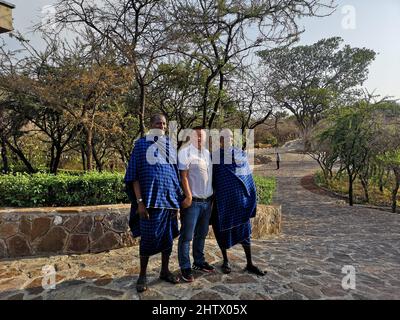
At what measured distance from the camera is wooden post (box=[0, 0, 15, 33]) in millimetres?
3590

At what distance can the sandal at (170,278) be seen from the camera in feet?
10.7

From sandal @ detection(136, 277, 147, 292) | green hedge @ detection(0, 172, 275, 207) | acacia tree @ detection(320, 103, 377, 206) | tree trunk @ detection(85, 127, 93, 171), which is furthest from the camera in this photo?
acacia tree @ detection(320, 103, 377, 206)

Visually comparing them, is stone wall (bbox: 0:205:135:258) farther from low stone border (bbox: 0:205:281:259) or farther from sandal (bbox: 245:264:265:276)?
sandal (bbox: 245:264:265:276)

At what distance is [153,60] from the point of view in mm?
A: 8836

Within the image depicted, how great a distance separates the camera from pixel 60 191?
15.1 feet

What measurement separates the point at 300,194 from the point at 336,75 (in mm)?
23595

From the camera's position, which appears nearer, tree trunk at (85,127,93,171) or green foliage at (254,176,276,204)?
tree trunk at (85,127,93,171)

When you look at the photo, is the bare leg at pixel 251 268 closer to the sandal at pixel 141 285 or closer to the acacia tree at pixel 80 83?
the sandal at pixel 141 285

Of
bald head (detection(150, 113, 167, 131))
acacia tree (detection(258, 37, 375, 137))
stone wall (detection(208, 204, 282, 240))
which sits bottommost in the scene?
stone wall (detection(208, 204, 282, 240))

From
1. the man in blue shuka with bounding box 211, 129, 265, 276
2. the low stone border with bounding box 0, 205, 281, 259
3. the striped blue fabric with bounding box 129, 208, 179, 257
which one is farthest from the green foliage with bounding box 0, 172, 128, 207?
the man in blue shuka with bounding box 211, 129, 265, 276

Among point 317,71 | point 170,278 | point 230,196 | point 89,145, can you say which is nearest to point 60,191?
point 170,278

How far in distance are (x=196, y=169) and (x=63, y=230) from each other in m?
2.22

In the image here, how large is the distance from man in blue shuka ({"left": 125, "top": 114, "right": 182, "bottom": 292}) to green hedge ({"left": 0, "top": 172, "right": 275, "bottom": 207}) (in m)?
1.83
